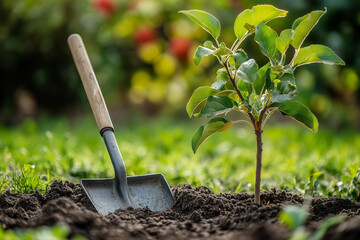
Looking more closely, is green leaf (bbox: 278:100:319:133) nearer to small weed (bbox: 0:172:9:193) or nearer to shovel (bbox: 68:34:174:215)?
shovel (bbox: 68:34:174:215)

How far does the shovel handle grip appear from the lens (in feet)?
7.10

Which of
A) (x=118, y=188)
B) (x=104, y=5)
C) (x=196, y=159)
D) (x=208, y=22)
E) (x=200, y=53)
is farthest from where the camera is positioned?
(x=104, y=5)

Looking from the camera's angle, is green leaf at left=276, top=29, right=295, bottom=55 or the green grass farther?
the green grass

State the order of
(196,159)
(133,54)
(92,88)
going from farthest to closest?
(133,54)
(196,159)
(92,88)

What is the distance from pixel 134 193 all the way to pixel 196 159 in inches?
48.8

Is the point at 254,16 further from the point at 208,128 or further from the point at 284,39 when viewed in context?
the point at 208,128

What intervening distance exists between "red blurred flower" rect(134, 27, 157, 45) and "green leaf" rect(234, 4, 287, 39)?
3460mm

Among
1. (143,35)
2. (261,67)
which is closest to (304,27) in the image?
(261,67)

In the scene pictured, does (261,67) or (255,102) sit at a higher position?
(261,67)

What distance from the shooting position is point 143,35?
5031 millimetres

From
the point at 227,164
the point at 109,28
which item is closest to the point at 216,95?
the point at 227,164

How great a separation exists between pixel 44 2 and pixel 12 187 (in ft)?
10.0

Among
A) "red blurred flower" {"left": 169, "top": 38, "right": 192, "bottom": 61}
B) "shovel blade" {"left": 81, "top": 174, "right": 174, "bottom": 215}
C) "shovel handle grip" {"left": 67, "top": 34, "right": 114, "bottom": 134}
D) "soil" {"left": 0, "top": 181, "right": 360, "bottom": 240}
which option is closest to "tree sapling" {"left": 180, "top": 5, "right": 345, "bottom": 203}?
"soil" {"left": 0, "top": 181, "right": 360, "bottom": 240}

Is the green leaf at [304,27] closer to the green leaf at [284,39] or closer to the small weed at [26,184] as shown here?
the green leaf at [284,39]
